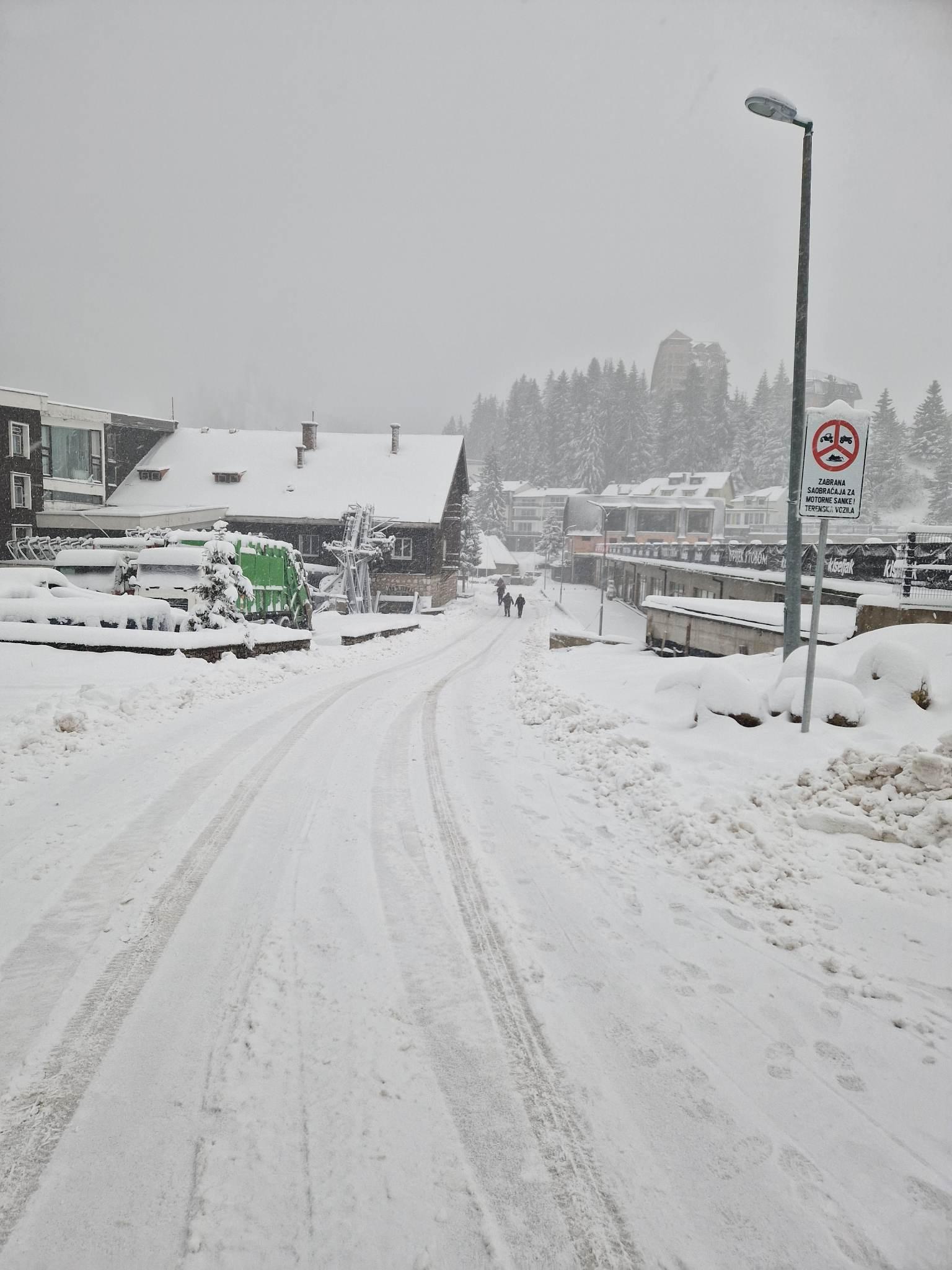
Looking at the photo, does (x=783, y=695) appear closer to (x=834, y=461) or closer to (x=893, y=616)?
(x=834, y=461)

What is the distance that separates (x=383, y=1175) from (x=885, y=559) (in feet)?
59.7

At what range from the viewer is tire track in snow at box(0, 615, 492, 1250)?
2.39 metres

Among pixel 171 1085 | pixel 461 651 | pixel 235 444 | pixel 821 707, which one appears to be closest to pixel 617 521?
pixel 235 444

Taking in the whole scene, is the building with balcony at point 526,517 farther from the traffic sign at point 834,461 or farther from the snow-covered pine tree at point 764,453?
the traffic sign at point 834,461

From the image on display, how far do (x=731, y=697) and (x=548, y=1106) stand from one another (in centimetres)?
603

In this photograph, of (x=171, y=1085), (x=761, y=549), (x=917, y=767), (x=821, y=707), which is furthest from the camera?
(x=761, y=549)

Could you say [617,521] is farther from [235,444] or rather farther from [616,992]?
[616,992]

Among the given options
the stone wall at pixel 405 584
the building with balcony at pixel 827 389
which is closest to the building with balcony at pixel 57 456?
the stone wall at pixel 405 584

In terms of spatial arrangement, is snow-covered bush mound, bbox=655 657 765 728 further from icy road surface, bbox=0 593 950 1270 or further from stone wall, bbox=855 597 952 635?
stone wall, bbox=855 597 952 635

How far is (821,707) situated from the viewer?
23.9ft

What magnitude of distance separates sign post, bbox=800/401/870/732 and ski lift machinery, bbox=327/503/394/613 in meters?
27.4

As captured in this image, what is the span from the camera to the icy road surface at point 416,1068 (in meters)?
2.25

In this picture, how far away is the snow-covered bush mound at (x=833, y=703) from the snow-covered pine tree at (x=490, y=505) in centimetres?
8877

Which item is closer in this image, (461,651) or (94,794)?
(94,794)
